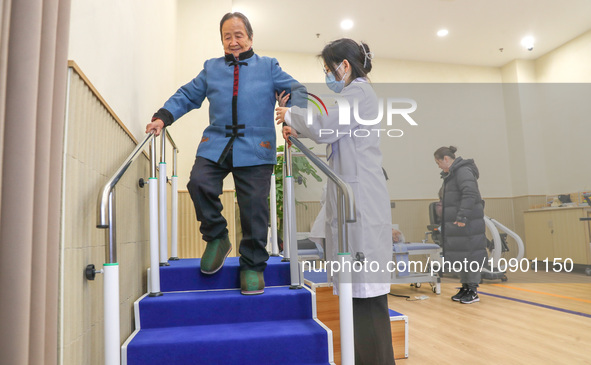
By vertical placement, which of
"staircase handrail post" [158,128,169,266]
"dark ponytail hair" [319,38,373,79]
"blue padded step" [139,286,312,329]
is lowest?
"blue padded step" [139,286,312,329]

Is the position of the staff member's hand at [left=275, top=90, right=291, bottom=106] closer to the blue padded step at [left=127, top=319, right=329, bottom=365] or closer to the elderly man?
the elderly man

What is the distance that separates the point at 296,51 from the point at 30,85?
20.9 ft

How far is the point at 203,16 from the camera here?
4.48 m

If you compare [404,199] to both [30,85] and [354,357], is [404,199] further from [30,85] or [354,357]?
[30,85]

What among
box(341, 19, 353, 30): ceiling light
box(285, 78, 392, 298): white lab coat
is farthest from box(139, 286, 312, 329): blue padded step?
box(341, 19, 353, 30): ceiling light

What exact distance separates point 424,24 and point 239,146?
5.07m

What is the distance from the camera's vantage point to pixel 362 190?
1.61 m

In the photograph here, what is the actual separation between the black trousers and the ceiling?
13.2 feet

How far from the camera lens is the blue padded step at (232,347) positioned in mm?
1618

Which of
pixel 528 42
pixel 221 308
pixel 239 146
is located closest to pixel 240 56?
pixel 239 146

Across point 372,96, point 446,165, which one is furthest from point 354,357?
point 446,165

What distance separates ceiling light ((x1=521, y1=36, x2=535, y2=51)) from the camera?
6.72 meters

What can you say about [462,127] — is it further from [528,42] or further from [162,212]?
[162,212]

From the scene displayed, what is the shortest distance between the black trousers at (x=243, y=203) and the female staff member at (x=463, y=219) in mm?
2463
